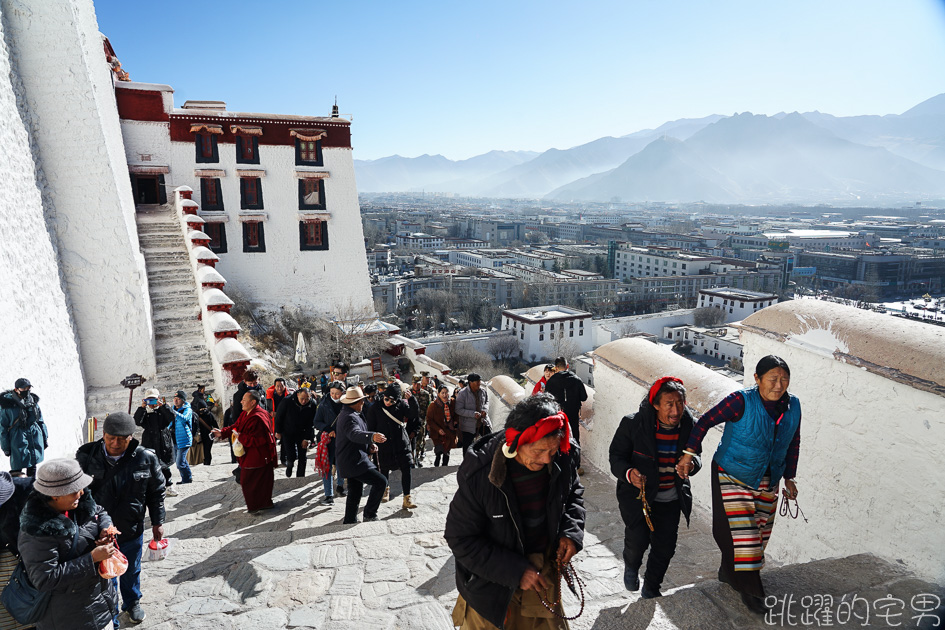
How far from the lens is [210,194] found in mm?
18906

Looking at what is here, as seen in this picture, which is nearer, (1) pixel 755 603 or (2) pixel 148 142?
(1) pixel 755 603

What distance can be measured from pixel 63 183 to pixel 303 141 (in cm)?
988

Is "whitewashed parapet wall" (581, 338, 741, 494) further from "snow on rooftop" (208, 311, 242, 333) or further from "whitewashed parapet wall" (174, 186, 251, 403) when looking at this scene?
"snow on rooftop" (208, 311, 242, 333)

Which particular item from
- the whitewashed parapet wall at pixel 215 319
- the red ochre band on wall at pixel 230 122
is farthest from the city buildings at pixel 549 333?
the whitewashed parapet wall at pixel 215 319

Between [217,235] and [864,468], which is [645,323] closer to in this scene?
[217,235]

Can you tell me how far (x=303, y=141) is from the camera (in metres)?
20.0

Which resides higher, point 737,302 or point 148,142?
point 148,142

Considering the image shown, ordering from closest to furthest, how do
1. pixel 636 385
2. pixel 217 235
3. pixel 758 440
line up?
pixel 758 440 < pixel 636 385 < pixel 217 235

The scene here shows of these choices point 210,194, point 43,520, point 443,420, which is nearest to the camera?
point 43,520

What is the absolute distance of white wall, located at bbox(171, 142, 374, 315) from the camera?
19.1 m

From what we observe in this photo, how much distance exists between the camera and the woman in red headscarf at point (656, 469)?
3.50 meters

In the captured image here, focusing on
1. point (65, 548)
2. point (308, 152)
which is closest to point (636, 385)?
point (65, 548)

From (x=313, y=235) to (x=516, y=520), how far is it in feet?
63.1

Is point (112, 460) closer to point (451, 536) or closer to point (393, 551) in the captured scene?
point (393, 551)
